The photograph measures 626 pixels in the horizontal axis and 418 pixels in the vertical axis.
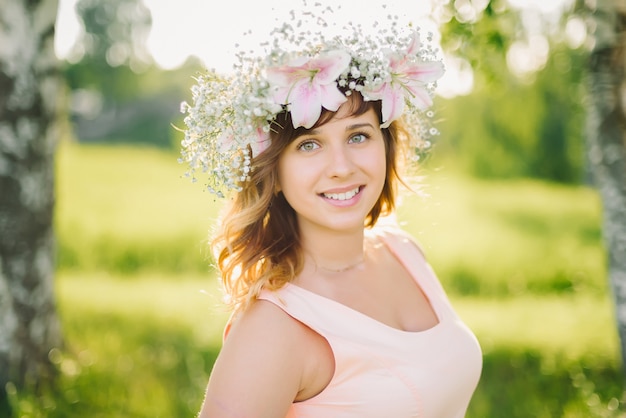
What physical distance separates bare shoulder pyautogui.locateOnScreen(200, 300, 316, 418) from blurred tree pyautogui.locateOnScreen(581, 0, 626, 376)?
2.38 metres

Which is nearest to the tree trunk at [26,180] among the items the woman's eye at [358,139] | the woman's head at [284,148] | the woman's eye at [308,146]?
the woman's head at [284,148]

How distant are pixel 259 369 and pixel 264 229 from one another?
655mm

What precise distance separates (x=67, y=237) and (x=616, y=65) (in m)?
8.55

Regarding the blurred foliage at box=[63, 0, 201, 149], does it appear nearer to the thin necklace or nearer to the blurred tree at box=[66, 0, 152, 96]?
the blurred tree at box=[66, 0, 152, 96]

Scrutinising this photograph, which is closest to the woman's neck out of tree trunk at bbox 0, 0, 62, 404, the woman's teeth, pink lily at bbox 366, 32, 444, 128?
the woman's teeth

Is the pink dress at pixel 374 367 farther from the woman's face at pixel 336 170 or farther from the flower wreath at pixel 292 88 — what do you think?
the flower wreath at pixel 292 88

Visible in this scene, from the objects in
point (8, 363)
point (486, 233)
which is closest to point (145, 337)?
point (8, 363)

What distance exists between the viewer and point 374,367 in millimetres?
2289

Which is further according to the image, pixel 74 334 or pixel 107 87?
pixel 107 87

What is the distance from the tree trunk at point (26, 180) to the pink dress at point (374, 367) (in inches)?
93.9

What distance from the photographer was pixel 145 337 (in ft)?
20.0

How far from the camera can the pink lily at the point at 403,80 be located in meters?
2.38

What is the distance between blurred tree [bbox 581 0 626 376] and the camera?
3799 millimetres

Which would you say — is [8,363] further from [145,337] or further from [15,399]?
[145,337]
